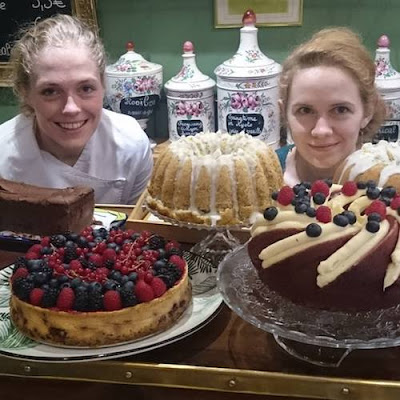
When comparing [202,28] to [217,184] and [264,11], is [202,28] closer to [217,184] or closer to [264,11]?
[264,11]

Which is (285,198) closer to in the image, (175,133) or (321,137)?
(321,137)

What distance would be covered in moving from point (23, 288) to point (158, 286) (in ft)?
0.72

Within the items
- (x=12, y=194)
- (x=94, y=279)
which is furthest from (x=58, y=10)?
(x=94, y=279)

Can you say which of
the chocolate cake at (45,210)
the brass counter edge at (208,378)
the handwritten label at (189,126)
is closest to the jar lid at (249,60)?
the handwritten label at (189,126)

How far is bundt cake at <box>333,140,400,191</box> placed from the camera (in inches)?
47.4

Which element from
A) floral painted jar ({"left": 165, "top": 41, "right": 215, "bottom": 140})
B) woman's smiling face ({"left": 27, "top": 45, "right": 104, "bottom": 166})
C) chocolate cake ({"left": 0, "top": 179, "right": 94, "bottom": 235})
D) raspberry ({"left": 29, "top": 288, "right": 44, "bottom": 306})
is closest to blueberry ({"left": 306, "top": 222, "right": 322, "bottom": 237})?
raspberry ({"left": 29, "top": 288, "right": 44, "bottom": 306})

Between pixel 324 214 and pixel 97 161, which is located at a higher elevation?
pixel 324 214

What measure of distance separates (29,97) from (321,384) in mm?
1440

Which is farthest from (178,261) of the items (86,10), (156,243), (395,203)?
(86,10)

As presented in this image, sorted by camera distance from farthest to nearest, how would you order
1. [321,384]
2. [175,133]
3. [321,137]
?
[175,133] < [321,137] < [321,384]

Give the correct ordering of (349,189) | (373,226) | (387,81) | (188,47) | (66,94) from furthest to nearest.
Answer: (188,47)
(387,81)
(66,94)
(349,189)
(373,226)

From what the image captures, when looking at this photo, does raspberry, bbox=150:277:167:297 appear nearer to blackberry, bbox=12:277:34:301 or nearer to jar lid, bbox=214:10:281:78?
blackberry, bbox=12:277:34:301

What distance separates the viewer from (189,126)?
8.25ft

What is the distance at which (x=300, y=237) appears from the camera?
90 cm
